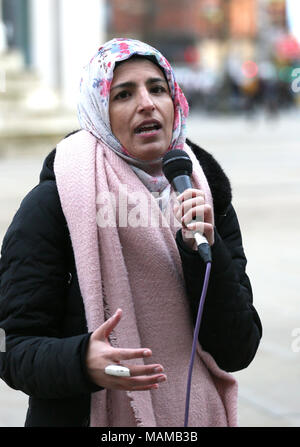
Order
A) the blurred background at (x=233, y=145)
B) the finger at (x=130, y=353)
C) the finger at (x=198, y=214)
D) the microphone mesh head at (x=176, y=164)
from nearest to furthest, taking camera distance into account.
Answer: the finger at (x=130, y=353)
the finger at (x=198, y=214)
the microphone mesh head at (x=176, y=164)
the blurred background at (x=233, y=145)

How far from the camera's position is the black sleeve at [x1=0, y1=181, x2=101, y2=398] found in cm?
199

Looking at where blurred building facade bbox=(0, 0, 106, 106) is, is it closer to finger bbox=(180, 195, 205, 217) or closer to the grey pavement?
the grey pavement

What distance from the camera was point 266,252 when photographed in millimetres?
8422

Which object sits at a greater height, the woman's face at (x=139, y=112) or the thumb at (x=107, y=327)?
the woman's face at (x=139, y=112)

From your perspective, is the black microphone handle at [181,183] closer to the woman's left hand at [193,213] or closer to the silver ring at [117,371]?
the woman's left hand at [193,213]

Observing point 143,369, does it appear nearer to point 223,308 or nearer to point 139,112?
point 223,308

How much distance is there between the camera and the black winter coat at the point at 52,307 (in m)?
2.03

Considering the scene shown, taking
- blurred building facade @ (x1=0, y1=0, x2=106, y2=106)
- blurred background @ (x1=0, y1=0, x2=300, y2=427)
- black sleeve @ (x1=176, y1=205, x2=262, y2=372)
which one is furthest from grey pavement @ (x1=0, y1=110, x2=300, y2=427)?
Answer: blurred building facade @ (x1=0, y1=0, x2=106, y2=106)

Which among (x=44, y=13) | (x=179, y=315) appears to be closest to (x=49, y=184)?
(x=179, y=315)

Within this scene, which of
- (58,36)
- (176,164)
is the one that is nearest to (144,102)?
(176,164)

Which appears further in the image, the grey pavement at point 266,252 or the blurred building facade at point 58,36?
the blurred building facade at point 58,36

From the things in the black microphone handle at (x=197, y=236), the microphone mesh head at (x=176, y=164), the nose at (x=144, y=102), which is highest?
the nose at (x=144, y=102)

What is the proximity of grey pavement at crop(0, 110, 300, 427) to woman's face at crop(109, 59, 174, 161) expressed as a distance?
7.49 ft

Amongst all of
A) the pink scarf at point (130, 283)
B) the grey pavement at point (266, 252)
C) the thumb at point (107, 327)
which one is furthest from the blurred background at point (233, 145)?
the thumb at point (107, 327)
